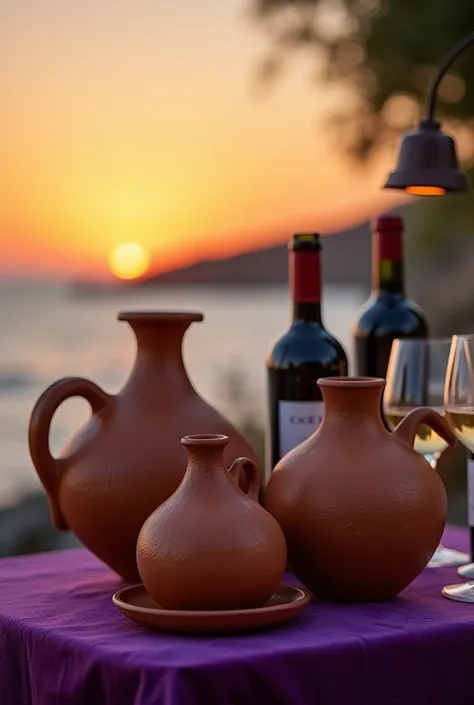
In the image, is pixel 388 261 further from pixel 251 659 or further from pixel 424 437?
pixel 251 659

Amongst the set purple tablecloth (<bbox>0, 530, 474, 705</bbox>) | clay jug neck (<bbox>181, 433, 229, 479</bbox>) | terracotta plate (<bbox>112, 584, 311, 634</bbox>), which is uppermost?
clay jug neck (<bbox>181, 433, 229, 479</bbox>)

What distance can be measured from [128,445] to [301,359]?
0.39 meters

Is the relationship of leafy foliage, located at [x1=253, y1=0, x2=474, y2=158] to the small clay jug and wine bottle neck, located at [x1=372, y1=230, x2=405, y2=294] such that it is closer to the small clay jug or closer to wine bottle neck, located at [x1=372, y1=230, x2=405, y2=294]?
wine bottle neck, located at [x1=372, y1=230, x2=405, y2=294]

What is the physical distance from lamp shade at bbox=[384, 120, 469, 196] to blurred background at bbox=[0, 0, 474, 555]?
5.06m

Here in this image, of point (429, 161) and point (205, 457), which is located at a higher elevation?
point (429, 161)

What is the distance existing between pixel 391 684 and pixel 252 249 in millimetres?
17759

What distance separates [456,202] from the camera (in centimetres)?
912

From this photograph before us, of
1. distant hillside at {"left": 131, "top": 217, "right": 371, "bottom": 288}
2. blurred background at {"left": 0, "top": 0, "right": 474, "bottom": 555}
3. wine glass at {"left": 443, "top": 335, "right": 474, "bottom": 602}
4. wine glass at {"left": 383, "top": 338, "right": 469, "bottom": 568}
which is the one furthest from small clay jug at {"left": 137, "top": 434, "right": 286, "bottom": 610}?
distant hillside at {"left": 131, "top": 217, "right": 371, "bottom": 288}

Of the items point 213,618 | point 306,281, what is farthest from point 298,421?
point 213,618

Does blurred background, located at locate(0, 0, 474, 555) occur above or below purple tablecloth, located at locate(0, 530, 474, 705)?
above

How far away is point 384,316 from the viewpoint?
2.19 metres

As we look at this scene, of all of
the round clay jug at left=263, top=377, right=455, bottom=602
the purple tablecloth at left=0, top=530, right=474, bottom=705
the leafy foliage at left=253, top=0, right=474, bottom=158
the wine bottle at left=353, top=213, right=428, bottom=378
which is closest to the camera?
the purple tablecloth at left=0, top=530, right=474, bottom=705

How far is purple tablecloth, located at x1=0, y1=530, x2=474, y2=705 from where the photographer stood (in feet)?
4.16

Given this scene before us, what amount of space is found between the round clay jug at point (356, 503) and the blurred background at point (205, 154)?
5488mm
